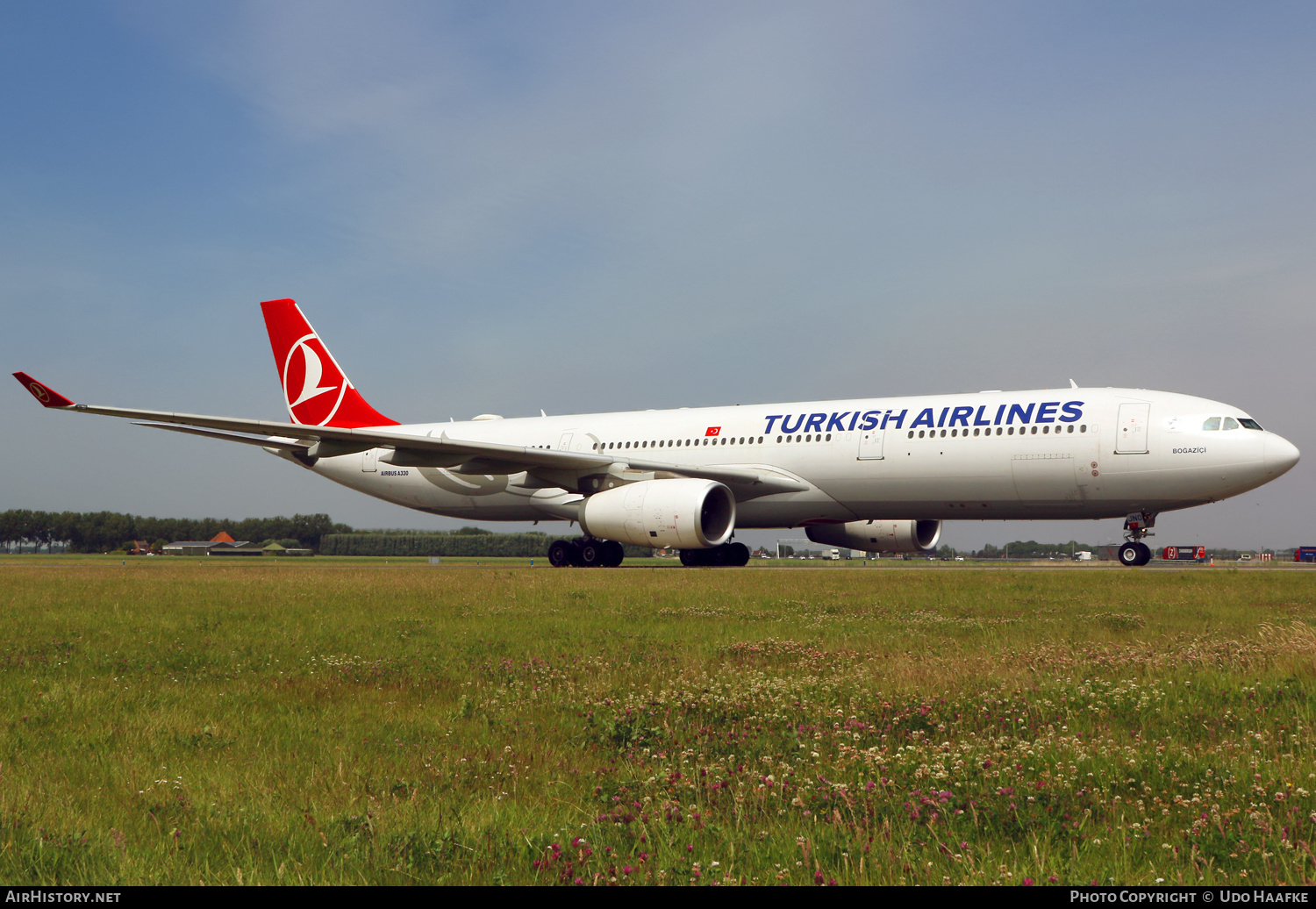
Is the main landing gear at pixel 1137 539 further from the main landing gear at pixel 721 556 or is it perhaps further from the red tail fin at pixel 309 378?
the red tail fin at pixel 309 378

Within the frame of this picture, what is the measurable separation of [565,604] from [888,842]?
876 cm

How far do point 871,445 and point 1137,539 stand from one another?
6260mm

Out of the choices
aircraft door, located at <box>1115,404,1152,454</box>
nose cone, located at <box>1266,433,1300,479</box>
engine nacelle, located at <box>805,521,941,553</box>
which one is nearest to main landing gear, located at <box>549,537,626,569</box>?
engine nacelle, located at <box>805,521,941,553</box>

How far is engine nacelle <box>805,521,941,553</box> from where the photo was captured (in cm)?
2650

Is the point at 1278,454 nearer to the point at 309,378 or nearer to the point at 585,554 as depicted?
the point at 585,554

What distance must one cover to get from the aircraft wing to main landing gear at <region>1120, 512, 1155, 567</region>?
23.5 ft

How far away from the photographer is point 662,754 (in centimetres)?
418

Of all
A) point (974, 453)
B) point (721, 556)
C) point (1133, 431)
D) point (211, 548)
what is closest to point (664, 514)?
point (721, 556)

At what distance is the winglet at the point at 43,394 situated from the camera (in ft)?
63.8

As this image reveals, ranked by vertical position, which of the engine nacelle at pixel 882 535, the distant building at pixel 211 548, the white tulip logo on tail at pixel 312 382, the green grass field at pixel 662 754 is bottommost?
the distant building at pixel 211 548

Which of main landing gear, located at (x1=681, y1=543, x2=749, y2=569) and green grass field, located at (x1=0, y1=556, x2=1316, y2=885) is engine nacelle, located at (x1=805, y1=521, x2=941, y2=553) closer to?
main landing gear, located at (x1=681, y1=543, x2=749, y2=569)

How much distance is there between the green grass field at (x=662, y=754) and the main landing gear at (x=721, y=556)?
55.0ft

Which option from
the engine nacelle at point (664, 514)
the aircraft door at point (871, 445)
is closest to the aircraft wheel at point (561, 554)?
the engine nacelle at point (664, 514)

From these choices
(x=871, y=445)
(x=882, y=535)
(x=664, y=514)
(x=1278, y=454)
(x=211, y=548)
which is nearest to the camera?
(x=1278, y=454)
